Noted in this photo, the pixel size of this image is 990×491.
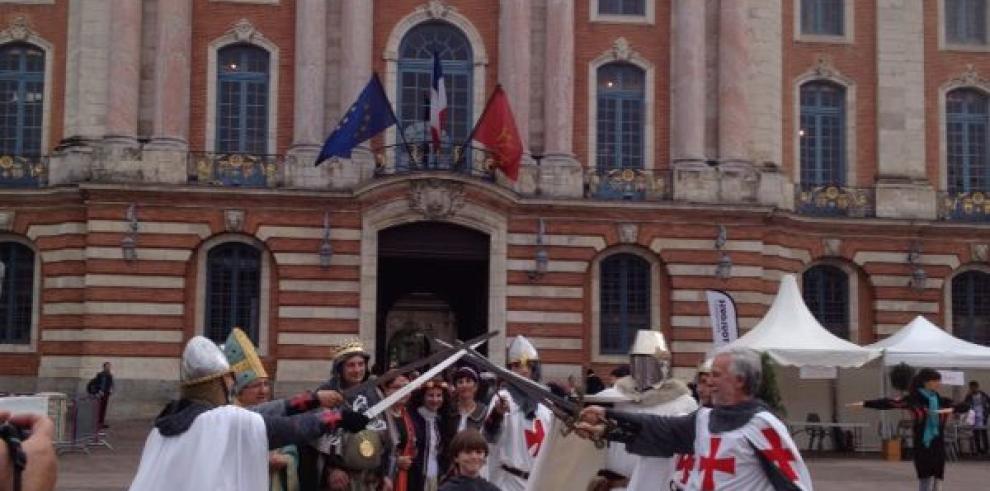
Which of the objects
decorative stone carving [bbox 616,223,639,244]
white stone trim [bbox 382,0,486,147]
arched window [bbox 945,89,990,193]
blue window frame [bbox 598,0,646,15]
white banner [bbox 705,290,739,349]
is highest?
blue window frame [bbox 598,0,646,15]

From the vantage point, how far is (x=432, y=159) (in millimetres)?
32062

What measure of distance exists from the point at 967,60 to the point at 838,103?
365 cm

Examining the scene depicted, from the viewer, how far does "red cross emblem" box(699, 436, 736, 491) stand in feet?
24.3

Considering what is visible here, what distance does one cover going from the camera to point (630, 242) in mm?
32250

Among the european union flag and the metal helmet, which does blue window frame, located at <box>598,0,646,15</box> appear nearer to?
the european union flag

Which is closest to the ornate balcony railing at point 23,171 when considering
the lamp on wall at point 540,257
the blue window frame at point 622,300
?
the lamp on wall at point 540,257

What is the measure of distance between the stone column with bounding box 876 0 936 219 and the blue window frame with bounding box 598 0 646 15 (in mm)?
6295

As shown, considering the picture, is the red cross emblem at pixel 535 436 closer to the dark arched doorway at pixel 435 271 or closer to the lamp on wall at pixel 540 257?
the dark arched doorway at pixel 435 271

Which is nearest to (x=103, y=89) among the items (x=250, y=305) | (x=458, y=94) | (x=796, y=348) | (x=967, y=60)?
(x=250, y=305)

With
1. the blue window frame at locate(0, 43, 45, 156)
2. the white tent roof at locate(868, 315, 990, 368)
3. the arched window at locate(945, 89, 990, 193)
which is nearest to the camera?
the white tent roof at locate(868, 315, 990, 368)

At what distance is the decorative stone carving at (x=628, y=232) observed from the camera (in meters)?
32.2

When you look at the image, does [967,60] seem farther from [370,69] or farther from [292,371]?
[292,371]

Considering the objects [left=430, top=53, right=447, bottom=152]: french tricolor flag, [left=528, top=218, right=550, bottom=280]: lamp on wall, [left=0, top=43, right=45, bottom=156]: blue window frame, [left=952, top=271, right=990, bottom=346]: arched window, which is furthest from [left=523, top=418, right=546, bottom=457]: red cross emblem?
[left=952, top=271, right=990, bottom=346]: arched window

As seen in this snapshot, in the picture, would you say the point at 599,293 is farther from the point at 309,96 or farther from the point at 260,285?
the point at 309,96
